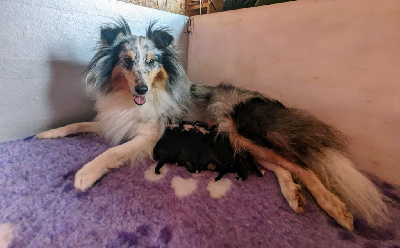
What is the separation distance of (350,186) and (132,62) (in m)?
1.65

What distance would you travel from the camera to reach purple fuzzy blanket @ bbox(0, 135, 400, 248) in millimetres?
1022

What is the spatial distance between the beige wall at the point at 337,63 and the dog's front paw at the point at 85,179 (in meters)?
1.65

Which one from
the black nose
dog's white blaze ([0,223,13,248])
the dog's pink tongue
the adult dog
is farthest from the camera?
the dog's pink tongue

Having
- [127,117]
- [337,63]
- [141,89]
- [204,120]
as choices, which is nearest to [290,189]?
[204,120]

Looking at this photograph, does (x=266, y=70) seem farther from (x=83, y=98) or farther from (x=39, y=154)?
(x=39, y=154)

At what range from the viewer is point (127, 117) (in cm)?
185

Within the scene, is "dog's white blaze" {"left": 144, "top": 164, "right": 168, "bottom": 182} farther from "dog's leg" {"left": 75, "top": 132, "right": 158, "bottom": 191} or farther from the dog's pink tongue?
the dog's pink tongue

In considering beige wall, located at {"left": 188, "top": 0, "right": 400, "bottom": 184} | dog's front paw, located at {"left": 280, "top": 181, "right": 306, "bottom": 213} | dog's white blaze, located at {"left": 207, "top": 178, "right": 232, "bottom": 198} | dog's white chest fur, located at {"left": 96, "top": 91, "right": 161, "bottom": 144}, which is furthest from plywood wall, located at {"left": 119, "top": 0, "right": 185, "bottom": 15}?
dog's front paw, located at {"left": 280, "top": 181, "right": 306, "bottom": 213}

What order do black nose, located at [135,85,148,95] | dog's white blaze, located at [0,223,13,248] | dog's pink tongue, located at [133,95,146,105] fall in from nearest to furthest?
dog's white blaze, located at [0,223,13,248]
black nose, located at [135,85,148,95]
dog's pink tongue, located at [133,95,146,105]

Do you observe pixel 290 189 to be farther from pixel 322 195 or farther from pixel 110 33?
pixel 110 33

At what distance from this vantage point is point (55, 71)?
192 cm

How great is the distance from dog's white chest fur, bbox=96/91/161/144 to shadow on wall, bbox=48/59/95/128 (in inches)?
15.8

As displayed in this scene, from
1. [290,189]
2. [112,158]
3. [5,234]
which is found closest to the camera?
[5,234]

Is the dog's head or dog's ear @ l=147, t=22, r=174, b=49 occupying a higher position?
dog's ear @ l=147, t=22, r=174, b=49
